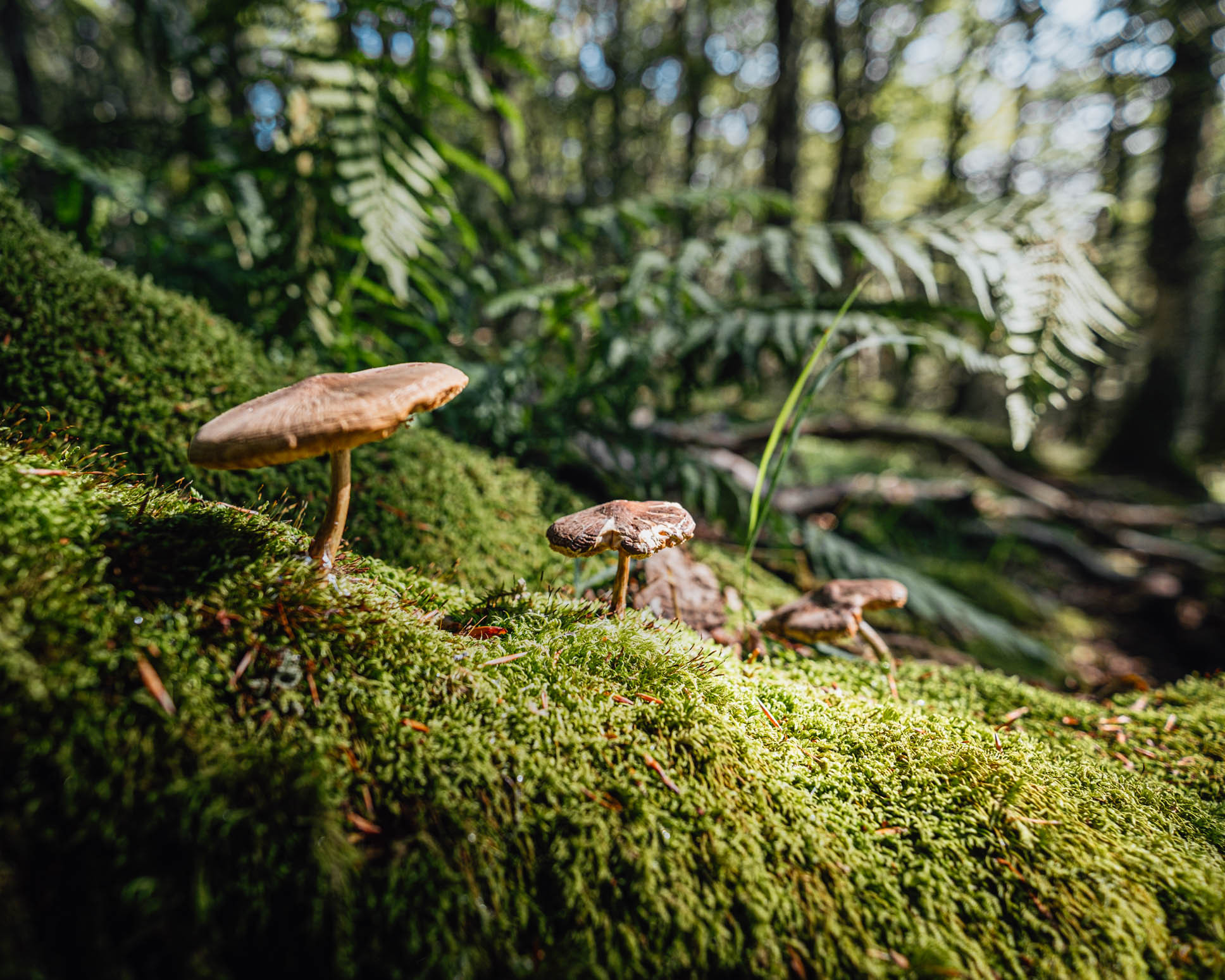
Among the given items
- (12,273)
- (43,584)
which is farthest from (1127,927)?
(12,273)

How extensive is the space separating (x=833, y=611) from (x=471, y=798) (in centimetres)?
139

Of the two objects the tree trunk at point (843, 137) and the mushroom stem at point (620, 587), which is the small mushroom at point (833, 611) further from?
the tree trunk at point (843, 137)

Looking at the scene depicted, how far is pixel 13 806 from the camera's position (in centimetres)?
81

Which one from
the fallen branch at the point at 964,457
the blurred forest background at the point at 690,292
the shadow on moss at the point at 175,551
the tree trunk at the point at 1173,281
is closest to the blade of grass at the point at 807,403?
the blurred forest background at the point at 690,292

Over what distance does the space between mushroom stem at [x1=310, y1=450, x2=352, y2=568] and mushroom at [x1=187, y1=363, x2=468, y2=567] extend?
0.22m

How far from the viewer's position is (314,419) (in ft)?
3.51

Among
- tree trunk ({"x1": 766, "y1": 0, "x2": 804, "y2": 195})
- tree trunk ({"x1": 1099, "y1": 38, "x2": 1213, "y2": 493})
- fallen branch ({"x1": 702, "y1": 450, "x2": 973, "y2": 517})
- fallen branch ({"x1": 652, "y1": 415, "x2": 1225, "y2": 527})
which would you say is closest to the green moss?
fallen branch ({"x1": 702, "y1": 450, "x2": 973, "y2": 517})

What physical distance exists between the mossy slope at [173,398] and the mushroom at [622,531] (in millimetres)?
325

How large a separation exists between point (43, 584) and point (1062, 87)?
2116cm

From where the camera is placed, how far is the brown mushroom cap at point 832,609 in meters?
1.91

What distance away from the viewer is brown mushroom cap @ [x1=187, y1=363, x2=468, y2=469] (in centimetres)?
106

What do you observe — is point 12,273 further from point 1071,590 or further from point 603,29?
point 603,29

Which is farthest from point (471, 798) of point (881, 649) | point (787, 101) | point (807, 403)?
point (787, 101)

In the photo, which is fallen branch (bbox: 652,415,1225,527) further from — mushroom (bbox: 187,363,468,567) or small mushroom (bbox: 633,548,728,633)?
mushroom (bbox: 187,363,468,567)
